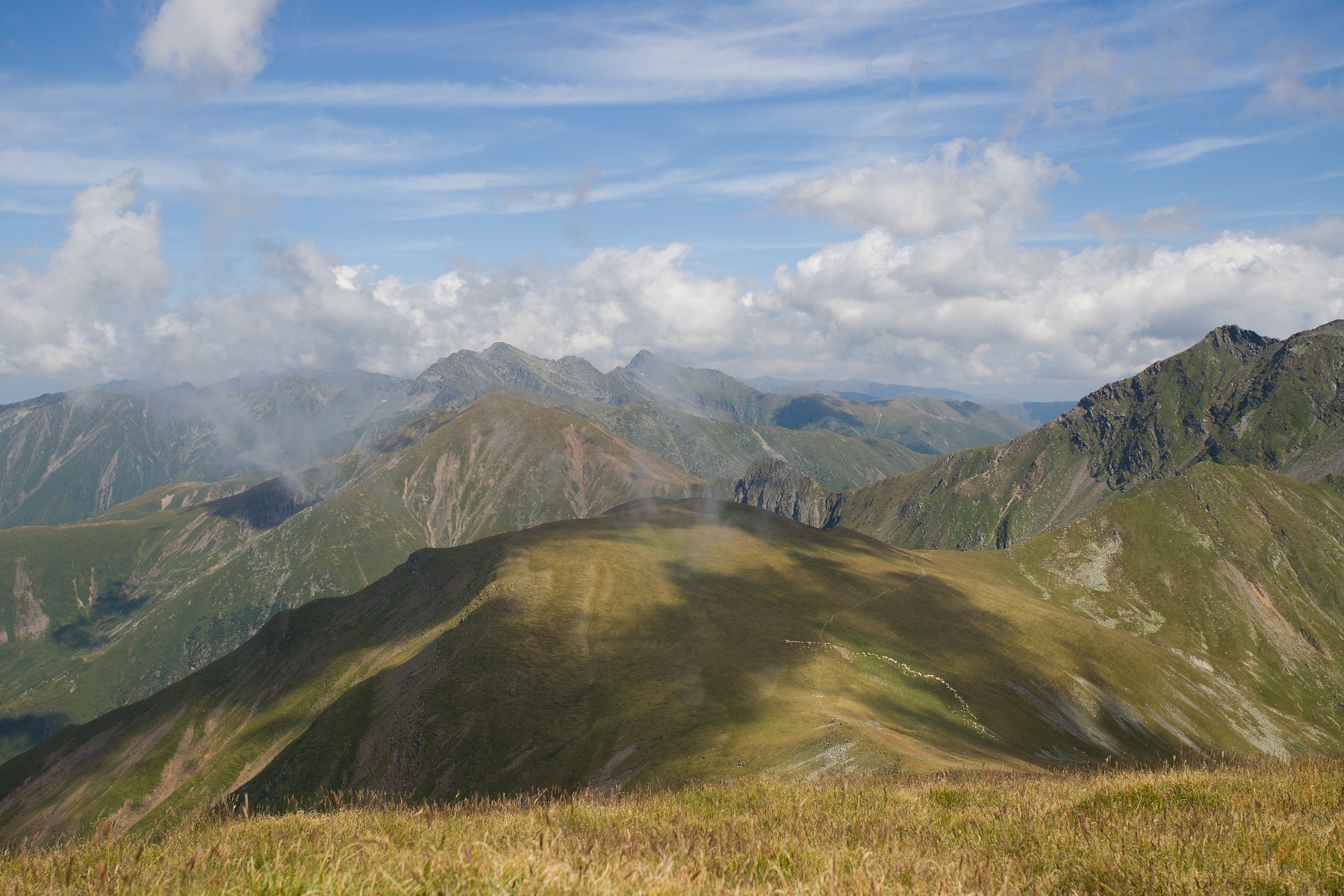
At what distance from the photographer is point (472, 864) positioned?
6.09 meters

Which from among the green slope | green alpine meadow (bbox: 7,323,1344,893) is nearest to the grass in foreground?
green alpine meadow (bbox: 7,323,1344,893)

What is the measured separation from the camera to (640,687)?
76.4 meters

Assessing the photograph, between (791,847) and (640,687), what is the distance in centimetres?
7158

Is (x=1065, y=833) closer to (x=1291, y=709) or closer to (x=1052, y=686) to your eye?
(x=1052, y=686)

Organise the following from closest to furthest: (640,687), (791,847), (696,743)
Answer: (791,847)
(696,743)
(640,687)

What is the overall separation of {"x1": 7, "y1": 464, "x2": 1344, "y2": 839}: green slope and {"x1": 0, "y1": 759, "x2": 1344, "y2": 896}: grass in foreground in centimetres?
2940

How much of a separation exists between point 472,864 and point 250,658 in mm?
163424

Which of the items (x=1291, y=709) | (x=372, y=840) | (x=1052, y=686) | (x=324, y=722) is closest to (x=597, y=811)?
(x=372, y=840)

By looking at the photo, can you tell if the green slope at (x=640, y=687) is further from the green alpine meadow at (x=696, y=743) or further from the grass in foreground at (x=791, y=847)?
the grass in foreground at (x=791, y=847)

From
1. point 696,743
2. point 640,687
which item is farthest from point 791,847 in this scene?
point 640,687

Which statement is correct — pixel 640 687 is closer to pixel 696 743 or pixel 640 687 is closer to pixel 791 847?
pixel 696 743

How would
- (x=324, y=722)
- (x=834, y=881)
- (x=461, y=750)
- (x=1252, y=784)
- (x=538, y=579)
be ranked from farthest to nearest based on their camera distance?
(x=538, y=579) → (x=324, y=722) → (x=461, y=750) → (x=1252, y=784) → (x=834, y=881)

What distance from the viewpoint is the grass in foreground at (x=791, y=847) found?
19.9 ft

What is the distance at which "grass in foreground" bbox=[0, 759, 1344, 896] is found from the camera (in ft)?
19.9
